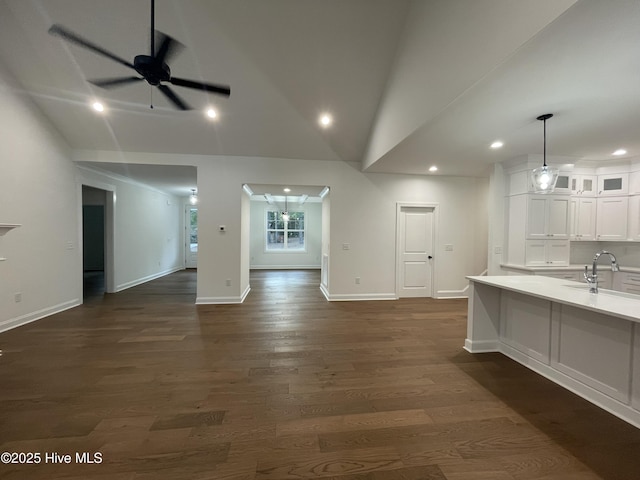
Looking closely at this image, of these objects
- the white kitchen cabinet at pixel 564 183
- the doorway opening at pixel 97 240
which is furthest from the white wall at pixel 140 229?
the white kitchen cabinet at pixel 564 183

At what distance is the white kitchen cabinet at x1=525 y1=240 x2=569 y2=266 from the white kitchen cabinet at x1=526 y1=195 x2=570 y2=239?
105 millimetres

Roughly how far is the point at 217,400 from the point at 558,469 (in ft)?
7.65

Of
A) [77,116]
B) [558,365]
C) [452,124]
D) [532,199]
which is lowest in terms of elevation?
[558,365]

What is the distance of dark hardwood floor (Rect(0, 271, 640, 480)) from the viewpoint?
1457 millimetres

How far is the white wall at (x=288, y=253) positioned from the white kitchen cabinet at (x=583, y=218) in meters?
7.08

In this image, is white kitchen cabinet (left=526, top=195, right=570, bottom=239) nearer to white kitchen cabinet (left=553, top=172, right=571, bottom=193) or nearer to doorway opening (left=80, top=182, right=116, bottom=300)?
white kitchen cabinet (left=553, top=172, right=571, bottom=193)

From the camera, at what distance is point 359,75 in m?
3.43

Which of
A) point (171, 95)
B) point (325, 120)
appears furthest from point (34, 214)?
point (325, 120)

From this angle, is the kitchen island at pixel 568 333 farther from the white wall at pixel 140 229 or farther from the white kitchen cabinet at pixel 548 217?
the white wall at pixel 140 229

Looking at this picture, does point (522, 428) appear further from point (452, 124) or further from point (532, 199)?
point (532, 199)

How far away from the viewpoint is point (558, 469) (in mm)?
1438

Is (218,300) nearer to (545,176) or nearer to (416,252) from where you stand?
(416,252)

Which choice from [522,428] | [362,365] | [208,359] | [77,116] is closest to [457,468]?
[522,428]

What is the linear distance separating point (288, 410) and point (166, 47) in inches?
128
